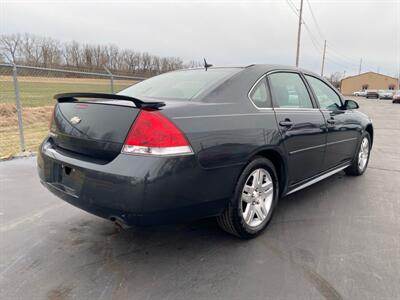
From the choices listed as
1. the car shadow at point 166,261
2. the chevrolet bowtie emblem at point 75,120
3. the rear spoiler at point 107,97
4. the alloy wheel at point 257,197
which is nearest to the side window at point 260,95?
the alloy wheel at point 257,197

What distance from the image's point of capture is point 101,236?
2900mm

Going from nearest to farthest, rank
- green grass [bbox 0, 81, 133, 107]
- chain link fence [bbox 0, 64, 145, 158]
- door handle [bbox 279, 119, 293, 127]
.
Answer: door handle [bbox 279, 119, 293, 127] < chain link fence [bbox 0, 64, 145, 158] < green grass [bbox 0, 81, 133, 107]

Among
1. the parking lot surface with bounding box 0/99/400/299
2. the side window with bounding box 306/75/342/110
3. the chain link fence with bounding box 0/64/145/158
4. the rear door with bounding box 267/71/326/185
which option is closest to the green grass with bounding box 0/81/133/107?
the chain link fence with bounding box 0/64/145/158

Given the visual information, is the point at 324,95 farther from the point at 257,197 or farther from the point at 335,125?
the point at 257,197

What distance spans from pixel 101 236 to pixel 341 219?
243cm

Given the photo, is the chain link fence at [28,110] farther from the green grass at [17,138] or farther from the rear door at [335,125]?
the rear door at [335,125]

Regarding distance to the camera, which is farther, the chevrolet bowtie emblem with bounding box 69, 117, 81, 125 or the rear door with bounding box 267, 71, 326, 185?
the rear door with bounding box 267, 71, 326, 185

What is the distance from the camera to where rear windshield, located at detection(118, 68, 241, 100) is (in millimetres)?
2766

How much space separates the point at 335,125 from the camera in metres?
3.83

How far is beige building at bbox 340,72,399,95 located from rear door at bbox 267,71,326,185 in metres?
81.4

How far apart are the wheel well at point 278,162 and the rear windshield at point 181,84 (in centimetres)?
77

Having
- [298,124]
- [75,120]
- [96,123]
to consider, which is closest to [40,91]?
[75,120]

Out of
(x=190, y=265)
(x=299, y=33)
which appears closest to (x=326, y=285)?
(x=190, y=265)

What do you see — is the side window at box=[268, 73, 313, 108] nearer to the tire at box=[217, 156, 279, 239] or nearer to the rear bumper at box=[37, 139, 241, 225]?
the tire at box=[217, 156, 279, 239]
